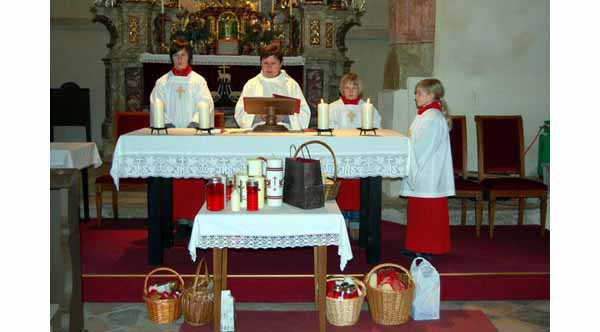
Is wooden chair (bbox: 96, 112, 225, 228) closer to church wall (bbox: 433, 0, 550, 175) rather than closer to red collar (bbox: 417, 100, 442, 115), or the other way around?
red collar (bbox: 417, 100, 442, 115)

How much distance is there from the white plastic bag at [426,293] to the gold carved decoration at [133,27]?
334 inches

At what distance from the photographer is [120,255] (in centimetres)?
593

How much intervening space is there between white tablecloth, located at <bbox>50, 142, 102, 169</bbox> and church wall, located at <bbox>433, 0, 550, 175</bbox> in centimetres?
393

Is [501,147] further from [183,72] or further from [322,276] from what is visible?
[322,276]

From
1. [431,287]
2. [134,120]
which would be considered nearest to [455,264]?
[431,287]

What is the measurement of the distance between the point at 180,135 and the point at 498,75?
14.5ft

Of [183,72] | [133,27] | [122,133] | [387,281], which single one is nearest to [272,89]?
Result: [183,72]

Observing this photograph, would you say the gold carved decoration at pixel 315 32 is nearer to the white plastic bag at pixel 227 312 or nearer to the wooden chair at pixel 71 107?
the wooden chair at pixel 71 107

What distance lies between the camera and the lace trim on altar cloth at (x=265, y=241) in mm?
4039

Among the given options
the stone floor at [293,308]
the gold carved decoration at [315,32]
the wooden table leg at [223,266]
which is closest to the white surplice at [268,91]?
the stone floor at [293,308]

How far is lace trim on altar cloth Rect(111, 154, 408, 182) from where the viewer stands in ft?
17.3

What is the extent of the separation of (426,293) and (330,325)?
71 cm

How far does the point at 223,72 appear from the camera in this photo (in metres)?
11.7

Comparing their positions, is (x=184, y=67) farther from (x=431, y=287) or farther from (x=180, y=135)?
(x=431, y=287)
